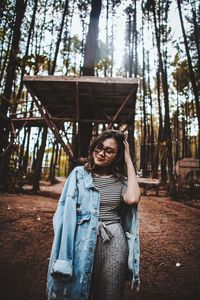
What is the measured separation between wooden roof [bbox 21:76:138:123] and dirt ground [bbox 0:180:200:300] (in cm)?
302

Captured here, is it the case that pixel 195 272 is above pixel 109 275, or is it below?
below

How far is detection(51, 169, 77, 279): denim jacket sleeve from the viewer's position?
1.48 metres

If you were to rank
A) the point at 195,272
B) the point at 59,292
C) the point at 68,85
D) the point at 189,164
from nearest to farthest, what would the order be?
the point at 59,292
the point at 195,272
the point at 68,85
the point at 189,164

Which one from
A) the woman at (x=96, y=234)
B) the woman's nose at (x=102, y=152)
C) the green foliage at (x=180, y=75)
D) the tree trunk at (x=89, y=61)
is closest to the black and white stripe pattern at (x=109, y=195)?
the woman at (x=96, y=234)

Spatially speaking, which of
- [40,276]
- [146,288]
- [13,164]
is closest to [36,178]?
[13,164]

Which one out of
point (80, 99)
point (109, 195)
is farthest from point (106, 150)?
point (80, 99)

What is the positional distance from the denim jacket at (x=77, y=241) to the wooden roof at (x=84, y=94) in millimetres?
3995

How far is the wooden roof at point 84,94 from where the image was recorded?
5.41 meters

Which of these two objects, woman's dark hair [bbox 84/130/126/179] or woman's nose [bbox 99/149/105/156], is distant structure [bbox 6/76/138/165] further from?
woman's nose [bbox 99/149/105/156]

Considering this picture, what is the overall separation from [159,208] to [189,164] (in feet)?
34.5

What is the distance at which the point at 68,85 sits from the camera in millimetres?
5684

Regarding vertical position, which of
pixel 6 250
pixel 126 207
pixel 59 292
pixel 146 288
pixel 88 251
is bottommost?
pixel 146 288

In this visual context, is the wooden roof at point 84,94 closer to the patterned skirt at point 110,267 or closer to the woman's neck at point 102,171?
the woman's neck at point 102,171

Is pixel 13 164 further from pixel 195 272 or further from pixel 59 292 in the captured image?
pixel 59 292
